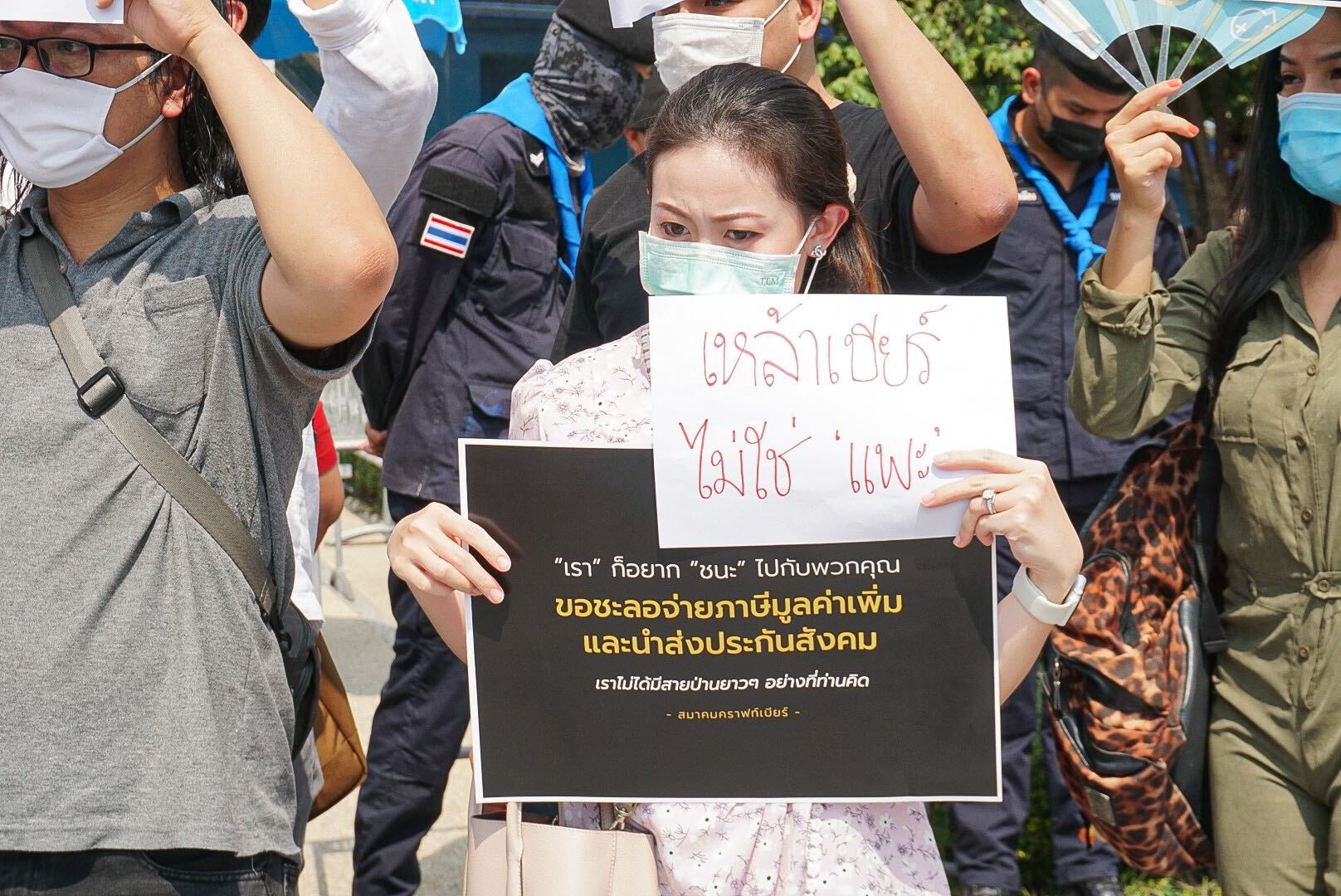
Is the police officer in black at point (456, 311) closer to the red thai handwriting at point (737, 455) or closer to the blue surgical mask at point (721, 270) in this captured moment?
the blue surgical mask at point (721, 270)

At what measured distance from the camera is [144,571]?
2045mm

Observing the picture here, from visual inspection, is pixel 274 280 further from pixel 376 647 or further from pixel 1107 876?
pixel 376 647

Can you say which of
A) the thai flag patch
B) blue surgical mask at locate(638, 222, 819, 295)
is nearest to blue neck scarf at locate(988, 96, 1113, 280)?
the thai flag patch

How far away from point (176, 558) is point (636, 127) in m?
2.60

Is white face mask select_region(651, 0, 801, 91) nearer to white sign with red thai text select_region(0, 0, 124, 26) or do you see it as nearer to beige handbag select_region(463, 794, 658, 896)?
white sign with red thai text select_region(0, 0, 124, 26)

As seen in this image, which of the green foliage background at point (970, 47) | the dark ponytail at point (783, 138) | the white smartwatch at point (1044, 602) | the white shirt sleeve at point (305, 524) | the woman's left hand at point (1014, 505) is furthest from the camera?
Result: the green foliage background at point (970, 47)

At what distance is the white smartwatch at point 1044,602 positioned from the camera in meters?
1.96

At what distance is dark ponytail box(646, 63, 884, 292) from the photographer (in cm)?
225

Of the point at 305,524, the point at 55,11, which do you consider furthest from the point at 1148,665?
the point at 55,11

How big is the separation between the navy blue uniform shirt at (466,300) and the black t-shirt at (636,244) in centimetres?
87

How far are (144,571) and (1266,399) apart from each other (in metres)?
2.01

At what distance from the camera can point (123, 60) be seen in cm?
217

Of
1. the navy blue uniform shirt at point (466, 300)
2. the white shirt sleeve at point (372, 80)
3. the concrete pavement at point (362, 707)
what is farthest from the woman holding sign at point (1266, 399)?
the concrete pavement at point (362, 707)

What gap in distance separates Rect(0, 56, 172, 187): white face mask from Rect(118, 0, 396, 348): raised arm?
0.50 ft
